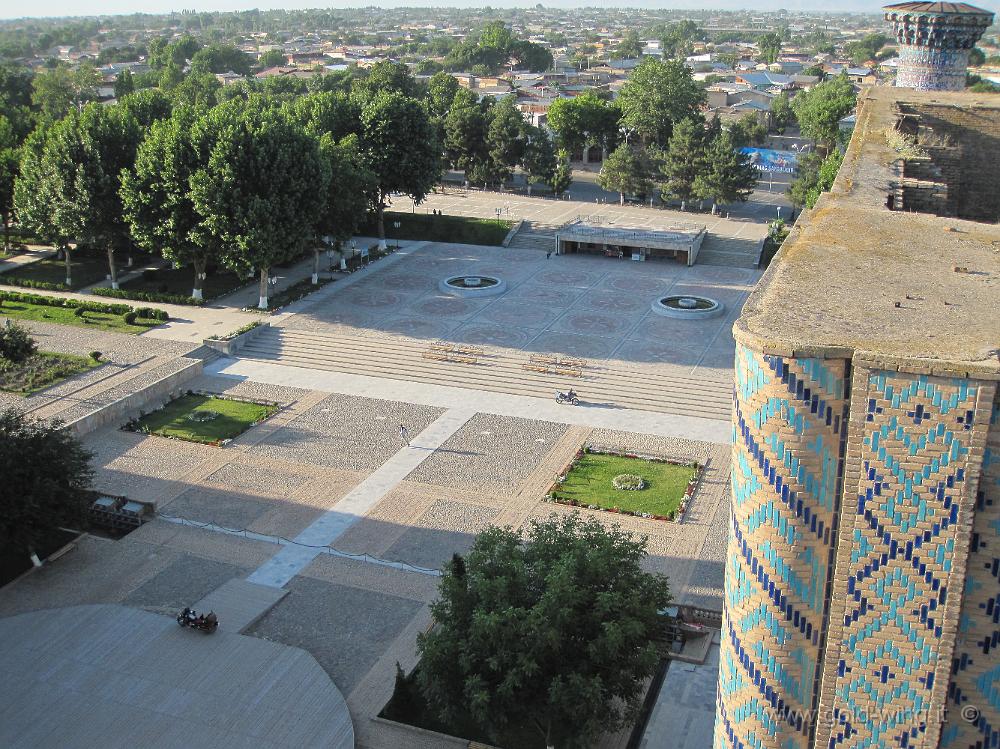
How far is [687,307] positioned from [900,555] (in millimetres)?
35932

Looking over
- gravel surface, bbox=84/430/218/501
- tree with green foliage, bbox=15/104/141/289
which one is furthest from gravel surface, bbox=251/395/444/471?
tree with green foliage, bbox=15/104/141/289

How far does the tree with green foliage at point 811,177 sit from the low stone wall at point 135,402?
35175mm

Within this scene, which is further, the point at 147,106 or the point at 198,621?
the point at 147,106

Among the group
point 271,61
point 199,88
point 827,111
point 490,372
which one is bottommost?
point 490,372

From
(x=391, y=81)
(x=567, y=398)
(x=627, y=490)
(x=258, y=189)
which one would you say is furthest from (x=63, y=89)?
(x=627, y=490)

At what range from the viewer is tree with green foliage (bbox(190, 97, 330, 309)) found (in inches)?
1799

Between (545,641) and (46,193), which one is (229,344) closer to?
(46,193)

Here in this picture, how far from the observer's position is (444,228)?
63.3 meters

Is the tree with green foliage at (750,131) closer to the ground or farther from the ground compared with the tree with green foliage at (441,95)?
closer to the ground

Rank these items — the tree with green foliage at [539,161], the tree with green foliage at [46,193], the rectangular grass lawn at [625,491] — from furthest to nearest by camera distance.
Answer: the tree with green foliage at [539,161]
the tree with green foliage at [46,193]
the rectangular grass lawn at [625,491]

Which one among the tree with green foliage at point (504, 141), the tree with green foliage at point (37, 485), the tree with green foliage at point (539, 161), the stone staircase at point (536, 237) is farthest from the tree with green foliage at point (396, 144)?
the tree with green foliage at point (37, 485)

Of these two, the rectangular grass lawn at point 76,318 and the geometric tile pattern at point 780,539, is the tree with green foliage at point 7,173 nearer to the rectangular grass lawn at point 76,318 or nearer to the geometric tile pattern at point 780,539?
the rectangular grass lawn at point 76,318

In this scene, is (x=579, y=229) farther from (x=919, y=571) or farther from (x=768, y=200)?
(x=919, y=571)

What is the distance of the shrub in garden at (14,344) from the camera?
37.8m
